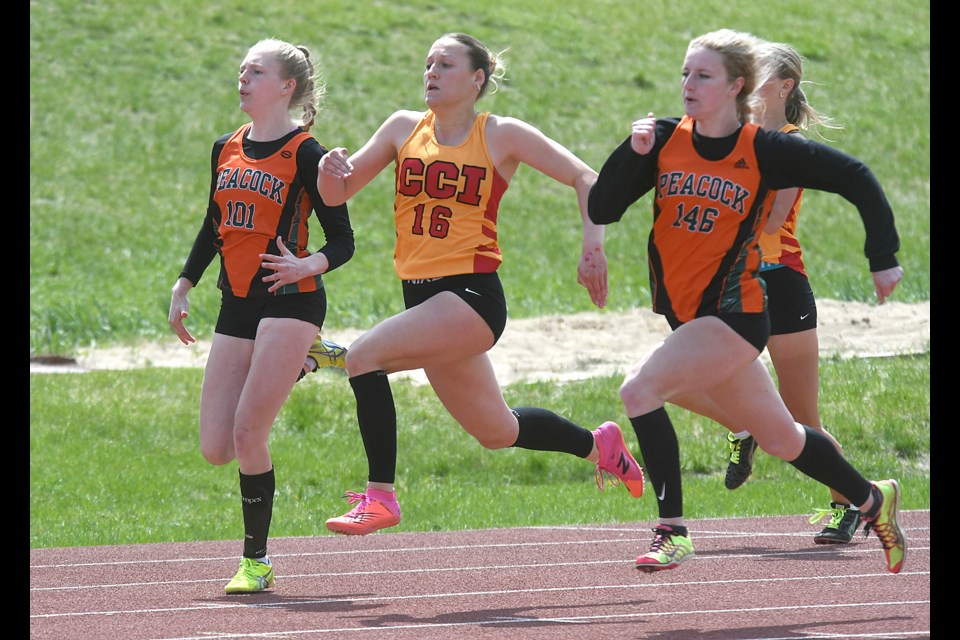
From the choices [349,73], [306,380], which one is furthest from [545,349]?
[349,73]

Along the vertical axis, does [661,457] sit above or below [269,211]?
below

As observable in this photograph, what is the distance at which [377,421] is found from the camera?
623cm

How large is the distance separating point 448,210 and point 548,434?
1.39 meters

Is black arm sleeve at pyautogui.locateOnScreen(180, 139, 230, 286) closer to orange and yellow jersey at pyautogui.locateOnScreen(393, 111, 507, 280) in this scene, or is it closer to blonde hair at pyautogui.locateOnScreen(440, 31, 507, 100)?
orange and yellow jersey at pyautogui.locateOnScreen(393, 111, 507, 280)

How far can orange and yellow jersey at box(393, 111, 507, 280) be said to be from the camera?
6227mm

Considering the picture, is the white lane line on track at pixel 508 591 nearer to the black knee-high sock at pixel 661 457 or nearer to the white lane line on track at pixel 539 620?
the white lane line on track at pixel 539 620

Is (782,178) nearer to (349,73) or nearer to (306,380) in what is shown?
(306,380)

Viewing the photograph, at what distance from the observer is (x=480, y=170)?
247 inches

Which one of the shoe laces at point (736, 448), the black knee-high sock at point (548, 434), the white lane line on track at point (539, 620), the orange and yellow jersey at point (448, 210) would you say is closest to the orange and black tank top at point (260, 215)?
the orange and yellow jersey at point (448, 210)

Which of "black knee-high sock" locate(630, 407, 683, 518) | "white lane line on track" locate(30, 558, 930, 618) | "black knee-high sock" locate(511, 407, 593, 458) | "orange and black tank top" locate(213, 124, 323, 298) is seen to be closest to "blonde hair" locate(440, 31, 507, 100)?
"orange and black tank top" locate(213, 124, 323, 298)

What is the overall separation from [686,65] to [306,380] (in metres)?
8.46

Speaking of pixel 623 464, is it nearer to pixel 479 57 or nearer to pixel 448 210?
pixel 448 210

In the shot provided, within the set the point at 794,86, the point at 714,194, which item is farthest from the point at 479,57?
the point at 794,86

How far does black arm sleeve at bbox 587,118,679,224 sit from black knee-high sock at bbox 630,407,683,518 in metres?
0.83
